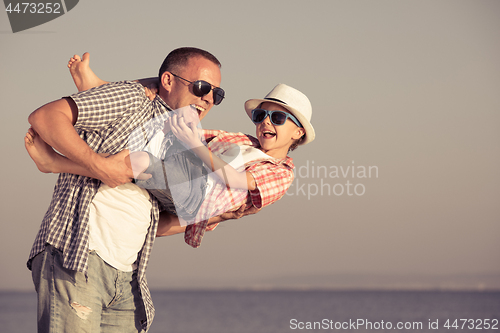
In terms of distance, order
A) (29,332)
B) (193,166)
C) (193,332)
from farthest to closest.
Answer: (193,332) → (29,332) → (193,166)

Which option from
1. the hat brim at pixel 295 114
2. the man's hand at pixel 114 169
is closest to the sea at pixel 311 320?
the hat brim at pixel 295 114

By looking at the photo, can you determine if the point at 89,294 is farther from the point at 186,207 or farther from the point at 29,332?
the point at 29,332

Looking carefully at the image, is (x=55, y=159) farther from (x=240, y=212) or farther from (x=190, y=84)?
(x=240, y=212)

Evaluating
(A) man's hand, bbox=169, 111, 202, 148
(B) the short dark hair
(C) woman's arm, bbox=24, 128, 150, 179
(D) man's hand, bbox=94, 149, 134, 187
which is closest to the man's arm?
(D) man's hand, bbox=94, 149, 134, 187

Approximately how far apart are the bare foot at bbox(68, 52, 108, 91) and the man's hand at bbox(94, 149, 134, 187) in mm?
882

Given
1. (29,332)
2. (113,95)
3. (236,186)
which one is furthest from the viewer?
(29,332)

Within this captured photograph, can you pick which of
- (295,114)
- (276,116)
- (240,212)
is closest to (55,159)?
(240,212)

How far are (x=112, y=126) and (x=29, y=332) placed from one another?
1307 inches

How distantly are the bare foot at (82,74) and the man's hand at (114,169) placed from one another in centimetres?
88

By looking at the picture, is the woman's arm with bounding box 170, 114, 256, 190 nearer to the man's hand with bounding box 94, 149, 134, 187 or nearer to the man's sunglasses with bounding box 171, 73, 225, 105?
the man's sunglasses with bounding box 171, 73, 225, 105

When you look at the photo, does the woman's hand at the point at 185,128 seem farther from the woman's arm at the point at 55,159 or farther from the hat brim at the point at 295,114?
the hat brim at the point at 295,114

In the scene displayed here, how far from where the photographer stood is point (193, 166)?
11.5ft

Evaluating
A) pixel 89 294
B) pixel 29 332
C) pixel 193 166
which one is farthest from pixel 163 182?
pixel 29 332

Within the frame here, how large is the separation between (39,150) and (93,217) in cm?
54
